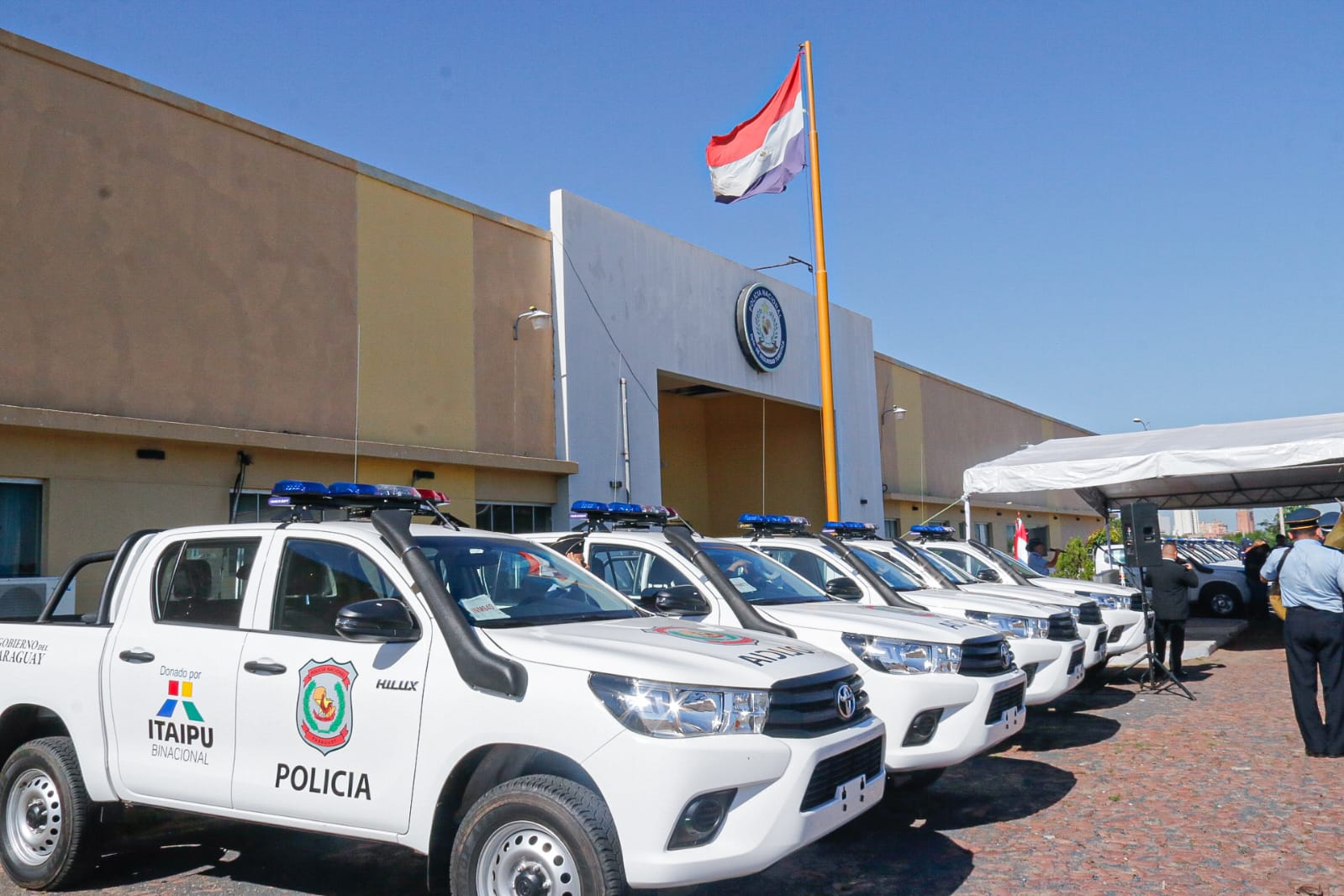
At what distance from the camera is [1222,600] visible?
23359 mm

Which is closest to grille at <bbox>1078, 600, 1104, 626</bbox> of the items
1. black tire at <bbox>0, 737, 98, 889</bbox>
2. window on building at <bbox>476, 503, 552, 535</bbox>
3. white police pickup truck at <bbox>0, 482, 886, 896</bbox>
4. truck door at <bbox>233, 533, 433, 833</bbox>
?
white police pickup truck at <bbox>0, 482, 886, 896</bbox>

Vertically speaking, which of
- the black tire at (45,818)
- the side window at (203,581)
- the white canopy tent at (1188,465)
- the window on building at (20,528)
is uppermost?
the white canopy tent at (1188,465)

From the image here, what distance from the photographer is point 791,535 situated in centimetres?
1037

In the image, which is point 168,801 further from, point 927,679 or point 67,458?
point 67,458

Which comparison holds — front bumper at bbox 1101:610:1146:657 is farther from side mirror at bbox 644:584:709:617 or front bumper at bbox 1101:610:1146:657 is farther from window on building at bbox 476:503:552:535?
window on building at bbox 476:503:552:535

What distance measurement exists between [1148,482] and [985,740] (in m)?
14.6

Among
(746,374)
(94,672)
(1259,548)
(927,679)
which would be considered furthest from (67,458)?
(1259,548)

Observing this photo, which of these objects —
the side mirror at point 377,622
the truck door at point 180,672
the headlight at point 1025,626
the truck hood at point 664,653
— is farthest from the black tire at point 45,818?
the headlight at point 1025,626

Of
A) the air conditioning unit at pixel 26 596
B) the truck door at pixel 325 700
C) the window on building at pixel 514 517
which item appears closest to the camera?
the truck door at pixel 325 700

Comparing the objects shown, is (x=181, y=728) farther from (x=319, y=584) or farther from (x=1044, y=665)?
(x=1044, y=665)

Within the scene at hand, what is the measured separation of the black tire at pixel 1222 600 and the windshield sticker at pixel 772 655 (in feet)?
69.2

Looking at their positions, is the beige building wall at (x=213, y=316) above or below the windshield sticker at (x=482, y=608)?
above

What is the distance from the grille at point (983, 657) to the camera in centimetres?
689

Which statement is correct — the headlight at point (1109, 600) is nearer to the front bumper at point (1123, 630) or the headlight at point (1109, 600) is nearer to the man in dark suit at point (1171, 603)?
the front bumper at point (1123, 630)
